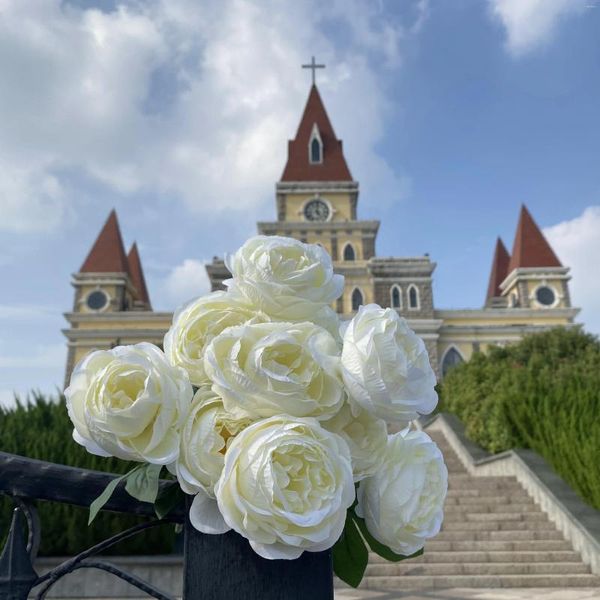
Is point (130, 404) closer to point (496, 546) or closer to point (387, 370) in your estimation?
point (387, 370)

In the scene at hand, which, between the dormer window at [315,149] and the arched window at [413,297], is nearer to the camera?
the arched window at [413,297]

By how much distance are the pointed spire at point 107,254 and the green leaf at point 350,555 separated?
1508 inches

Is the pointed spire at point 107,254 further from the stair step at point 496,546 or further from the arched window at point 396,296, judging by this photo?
the stair step at point 496,546

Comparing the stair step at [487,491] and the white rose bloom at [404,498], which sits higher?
the stair step at [487,491]

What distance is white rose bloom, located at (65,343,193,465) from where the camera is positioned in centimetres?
90

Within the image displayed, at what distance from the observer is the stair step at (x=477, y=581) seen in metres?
5.80

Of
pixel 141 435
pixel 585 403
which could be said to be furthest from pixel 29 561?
pixel 585 403

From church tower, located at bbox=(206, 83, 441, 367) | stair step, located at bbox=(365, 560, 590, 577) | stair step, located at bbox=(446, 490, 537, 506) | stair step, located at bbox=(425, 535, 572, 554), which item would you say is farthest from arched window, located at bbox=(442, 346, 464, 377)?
stair step, located at bbox=(365, 560, 590, 577)

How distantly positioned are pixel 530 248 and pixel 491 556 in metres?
34.8

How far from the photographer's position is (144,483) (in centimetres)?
93

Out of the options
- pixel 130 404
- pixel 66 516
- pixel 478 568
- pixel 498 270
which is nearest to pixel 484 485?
pixel 478 568

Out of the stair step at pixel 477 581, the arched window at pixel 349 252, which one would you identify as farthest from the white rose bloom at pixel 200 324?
the arched window at pixel 349 252

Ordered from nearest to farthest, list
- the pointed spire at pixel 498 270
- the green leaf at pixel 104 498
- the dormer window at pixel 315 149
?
the green leaf at pixel 104 498
the dormer window at pixel 315 149
the pointed spire at pixel 498 270

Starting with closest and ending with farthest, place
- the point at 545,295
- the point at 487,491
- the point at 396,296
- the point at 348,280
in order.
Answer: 1. the point at 487,491
2. the point at 348,280
3. the point at 396,296
4. the point at 545,295
